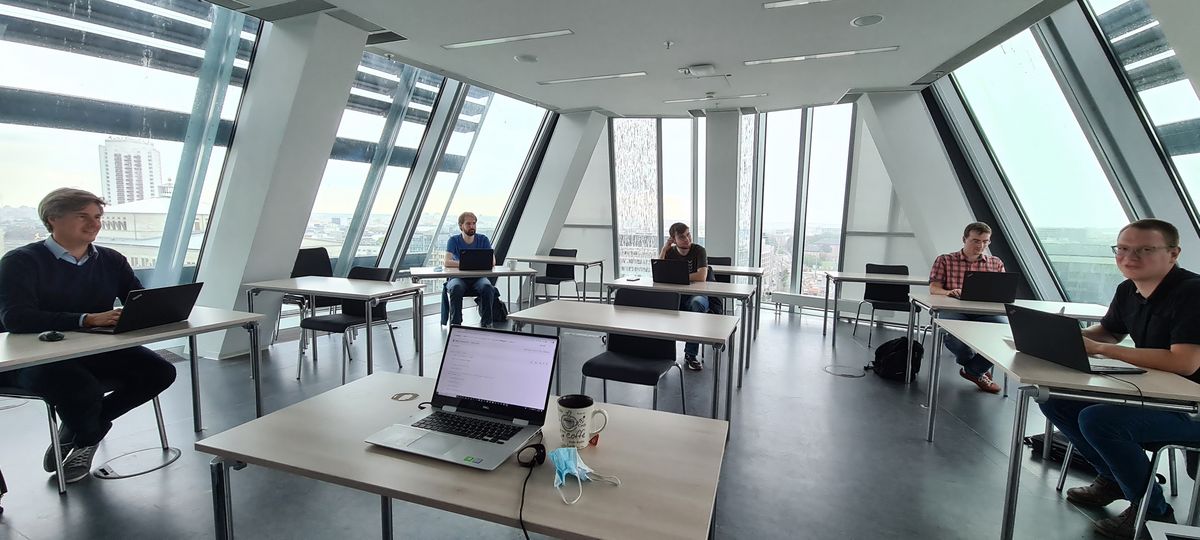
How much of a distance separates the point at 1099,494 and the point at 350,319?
16.3ft

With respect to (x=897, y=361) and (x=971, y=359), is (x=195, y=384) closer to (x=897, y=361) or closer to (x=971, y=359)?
(x=897, y=361)

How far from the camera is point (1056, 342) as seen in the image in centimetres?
229

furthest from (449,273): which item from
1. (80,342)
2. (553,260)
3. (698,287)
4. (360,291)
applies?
(80,342)

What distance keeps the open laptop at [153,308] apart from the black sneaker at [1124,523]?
446 cm

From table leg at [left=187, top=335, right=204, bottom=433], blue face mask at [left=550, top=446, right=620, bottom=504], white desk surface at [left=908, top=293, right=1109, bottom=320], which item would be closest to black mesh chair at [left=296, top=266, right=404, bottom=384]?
table leg at [left=187, top=335, right=204, bottom=433]

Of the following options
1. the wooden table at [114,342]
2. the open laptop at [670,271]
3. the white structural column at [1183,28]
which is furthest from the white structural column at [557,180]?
the white structural column at [1183,28]

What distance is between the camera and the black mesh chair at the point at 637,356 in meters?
3.07

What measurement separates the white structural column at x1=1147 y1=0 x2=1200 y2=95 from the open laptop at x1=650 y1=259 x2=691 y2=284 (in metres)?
3.20

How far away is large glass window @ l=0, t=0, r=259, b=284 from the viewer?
370 centimetres

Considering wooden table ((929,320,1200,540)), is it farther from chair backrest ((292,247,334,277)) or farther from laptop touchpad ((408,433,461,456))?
chair backrest ((292,247,334,277))

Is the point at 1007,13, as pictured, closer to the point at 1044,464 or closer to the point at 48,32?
the point at 1044,464

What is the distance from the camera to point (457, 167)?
24.4 feet

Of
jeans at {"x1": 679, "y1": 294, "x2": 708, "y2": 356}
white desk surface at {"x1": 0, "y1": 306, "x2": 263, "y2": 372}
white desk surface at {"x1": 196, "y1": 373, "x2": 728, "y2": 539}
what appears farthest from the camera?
jeans at {"x1": 679, "y1": 294, "x2": 708, "y2": 356}

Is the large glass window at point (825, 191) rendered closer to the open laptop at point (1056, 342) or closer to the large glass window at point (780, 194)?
the large glass window at point (780, 194)
